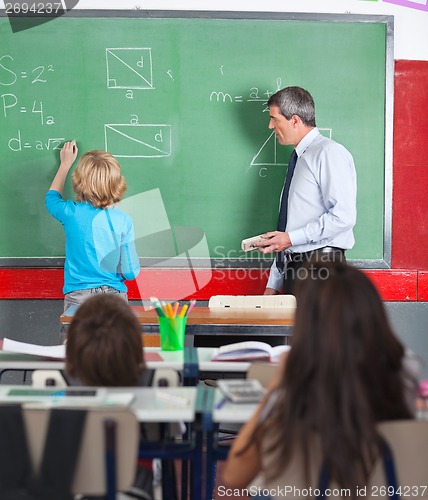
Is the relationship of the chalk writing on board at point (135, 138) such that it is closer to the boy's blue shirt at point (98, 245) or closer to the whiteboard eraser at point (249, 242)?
the boy's blue shirt at point (98, 245)

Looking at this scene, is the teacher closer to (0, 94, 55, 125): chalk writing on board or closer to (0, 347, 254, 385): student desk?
(0, 94, 55, 125): chalk writing on board

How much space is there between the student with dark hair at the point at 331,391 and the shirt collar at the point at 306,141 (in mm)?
2767

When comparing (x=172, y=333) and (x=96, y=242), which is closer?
(x=172, y=333)

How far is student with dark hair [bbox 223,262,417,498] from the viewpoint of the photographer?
5.95 feet

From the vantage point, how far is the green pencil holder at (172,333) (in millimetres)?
3145

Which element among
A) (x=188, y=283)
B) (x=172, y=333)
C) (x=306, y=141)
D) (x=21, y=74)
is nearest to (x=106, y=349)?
(x=172, y=333)

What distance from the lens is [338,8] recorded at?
4.74m

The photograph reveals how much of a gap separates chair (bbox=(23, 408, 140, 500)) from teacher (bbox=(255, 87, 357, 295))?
2.55 metres

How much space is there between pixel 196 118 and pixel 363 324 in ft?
10.2

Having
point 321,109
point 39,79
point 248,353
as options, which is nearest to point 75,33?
point 39,79

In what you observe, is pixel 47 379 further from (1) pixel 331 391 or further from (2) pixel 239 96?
(2) pixel 239 96

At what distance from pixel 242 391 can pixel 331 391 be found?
50 cm

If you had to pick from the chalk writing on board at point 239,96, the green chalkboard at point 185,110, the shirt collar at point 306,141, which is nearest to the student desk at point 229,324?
the green chalkboard at point 185,110

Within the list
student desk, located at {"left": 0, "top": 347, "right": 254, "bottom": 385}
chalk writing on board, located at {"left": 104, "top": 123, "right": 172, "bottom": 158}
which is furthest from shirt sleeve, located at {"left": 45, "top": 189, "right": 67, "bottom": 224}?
student desk, located at {"left": 0, "top": 347, "right": 254, "bottom": 385}
